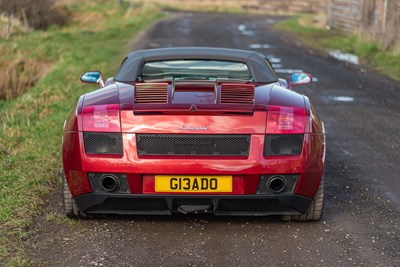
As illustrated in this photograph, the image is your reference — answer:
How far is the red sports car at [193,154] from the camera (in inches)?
191

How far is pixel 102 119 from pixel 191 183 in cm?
73

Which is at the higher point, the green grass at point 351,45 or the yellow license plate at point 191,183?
the yellow license plate at point 191,183

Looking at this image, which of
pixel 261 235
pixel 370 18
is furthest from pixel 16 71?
pixel 370 18

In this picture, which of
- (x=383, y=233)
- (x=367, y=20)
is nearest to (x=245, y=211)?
(x=383, y=233)

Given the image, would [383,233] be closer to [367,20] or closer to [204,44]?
[204,44]

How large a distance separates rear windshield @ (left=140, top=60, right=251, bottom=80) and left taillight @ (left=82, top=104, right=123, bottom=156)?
1.19m

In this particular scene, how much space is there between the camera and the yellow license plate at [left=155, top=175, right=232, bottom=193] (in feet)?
15.9

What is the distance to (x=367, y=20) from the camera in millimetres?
23422

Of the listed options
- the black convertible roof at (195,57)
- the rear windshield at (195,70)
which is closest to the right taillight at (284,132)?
the black convertible roof at (195,57)

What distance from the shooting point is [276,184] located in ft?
16.3

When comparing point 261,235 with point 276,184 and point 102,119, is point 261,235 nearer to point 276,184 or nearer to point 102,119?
point 276,184

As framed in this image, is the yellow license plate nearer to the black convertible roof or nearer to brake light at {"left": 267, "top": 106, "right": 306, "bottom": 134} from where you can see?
brake light at {"left": 267, "top": 106, "right": 306, "bottom": 134}

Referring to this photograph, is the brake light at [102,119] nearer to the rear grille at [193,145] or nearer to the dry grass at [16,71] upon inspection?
the rear grille at [193,145]

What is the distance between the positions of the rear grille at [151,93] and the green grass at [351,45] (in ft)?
33.0
